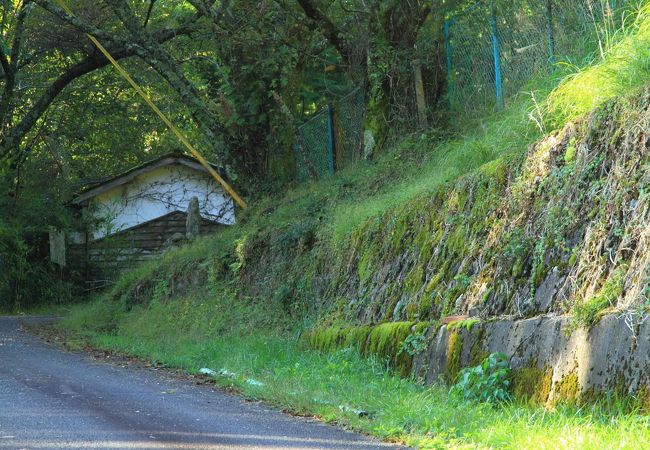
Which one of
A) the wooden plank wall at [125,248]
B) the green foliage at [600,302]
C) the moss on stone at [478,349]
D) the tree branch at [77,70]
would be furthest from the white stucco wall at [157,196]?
the green foliage at [600,302]

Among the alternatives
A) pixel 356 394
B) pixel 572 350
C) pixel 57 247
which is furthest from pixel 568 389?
pixel 57 247

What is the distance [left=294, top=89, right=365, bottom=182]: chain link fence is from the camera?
1889cm

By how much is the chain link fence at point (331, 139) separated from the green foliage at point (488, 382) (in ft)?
35.3

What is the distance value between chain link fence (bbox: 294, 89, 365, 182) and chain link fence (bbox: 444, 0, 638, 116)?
342 centimetres

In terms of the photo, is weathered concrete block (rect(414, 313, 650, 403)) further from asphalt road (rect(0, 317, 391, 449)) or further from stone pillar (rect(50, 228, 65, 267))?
stone pillar (rect(50, 228, 65, 267))

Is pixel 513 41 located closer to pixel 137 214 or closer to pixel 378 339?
pixel 378 339

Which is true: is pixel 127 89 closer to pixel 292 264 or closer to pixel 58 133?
pixel 58 133

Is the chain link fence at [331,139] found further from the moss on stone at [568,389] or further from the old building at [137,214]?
the moss on stone at [568,389]

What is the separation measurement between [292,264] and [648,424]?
1032 cm

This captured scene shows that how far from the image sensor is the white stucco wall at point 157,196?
33156 millimetres

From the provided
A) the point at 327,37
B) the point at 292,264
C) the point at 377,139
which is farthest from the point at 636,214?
the point at 327,37

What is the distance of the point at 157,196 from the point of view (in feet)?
109

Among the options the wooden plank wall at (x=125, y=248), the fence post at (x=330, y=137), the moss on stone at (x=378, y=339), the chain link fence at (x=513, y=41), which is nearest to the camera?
the moss on stone at (x=378, y=339)

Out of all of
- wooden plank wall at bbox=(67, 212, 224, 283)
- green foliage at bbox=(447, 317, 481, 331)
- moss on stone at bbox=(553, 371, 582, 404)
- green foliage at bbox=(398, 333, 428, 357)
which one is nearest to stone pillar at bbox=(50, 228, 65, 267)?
wooden plank wall at bbox=(67, 212, 224, 283)
